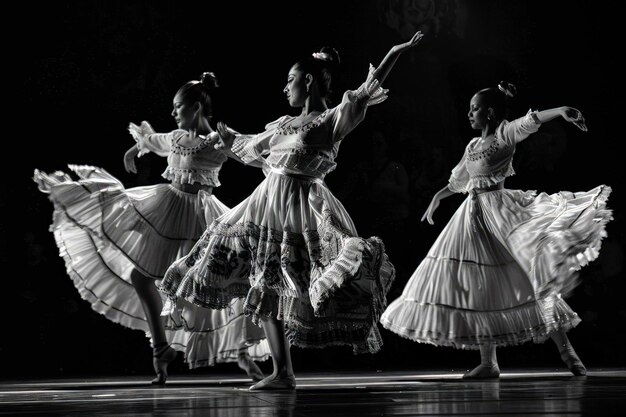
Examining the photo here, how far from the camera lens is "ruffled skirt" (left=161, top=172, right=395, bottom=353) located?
10.4 ft

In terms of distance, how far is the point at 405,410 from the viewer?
2.19 metres

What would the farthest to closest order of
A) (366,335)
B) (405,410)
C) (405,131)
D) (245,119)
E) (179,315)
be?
(405,131)
(245,119)
(179,315)
(366,335)
(405,410)

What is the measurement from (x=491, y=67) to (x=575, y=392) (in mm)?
4818

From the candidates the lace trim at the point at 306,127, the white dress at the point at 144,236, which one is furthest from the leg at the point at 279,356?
the white dress at the point at 144,236

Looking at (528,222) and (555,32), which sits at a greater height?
(555,32)

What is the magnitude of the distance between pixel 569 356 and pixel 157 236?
1920 millimetres

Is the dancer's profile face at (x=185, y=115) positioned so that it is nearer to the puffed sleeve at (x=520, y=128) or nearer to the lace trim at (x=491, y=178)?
the lace trim at (x=491, y=178)

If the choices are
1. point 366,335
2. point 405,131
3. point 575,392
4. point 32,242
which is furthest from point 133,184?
point 575,392

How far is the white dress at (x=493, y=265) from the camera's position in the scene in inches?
162

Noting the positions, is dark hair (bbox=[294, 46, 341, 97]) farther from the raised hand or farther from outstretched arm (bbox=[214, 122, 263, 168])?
the raised hand

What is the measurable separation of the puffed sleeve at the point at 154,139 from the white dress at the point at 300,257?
1.06 m

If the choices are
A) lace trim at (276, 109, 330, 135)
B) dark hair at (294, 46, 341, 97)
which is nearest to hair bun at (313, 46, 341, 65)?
dark hair at (294, 46, 341, 97)

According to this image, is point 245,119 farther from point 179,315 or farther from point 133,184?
point 179,315

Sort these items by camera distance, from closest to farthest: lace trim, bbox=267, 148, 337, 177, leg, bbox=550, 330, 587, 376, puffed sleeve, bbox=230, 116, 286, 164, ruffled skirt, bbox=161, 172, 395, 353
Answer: ruffled skirt, bbox=161, 172, 395, 353, lace trim, bbox=267, 148, 337, 177, puffed sleeve, bbox=230, 116, 286, 164, leg, bbox=550, 330, 587, 376
